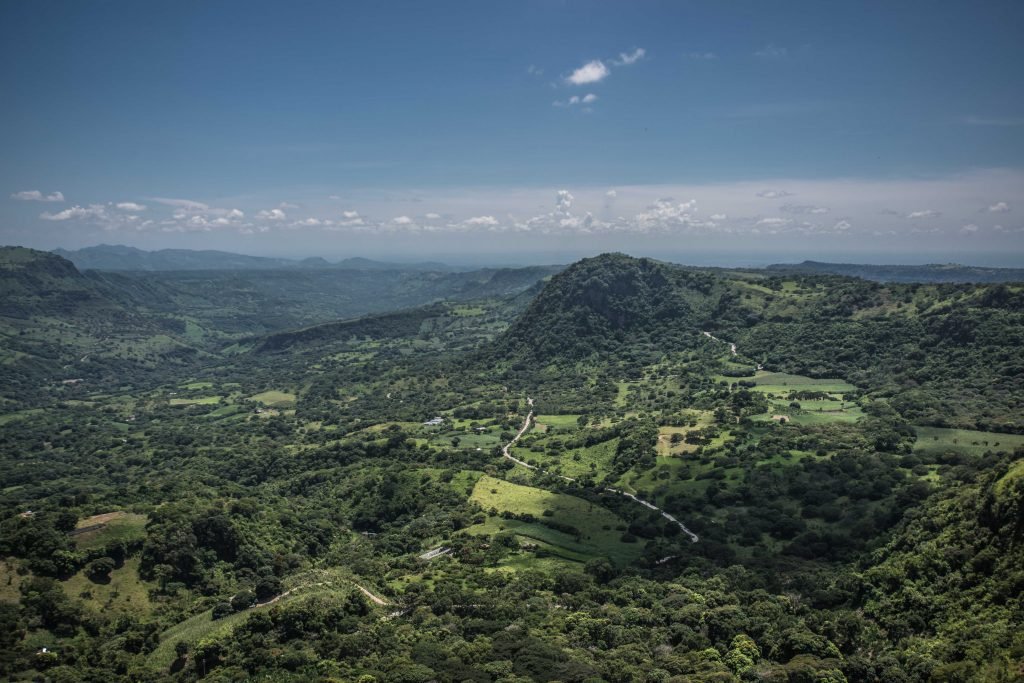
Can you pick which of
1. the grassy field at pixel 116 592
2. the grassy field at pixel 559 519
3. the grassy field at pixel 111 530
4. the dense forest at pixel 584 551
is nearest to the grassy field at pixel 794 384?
the dense forest at pixel 584 551

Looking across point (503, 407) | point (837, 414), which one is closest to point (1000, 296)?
point (837, 414)

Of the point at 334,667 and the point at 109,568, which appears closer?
the point at 334,667

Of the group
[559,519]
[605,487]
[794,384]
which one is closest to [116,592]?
[559,519]

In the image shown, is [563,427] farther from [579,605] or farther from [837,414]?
[579,605]

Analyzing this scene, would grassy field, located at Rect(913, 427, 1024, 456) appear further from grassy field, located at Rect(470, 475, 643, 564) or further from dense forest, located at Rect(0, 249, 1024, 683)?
grassy field, located at Rect(470, 475, 643, 564)

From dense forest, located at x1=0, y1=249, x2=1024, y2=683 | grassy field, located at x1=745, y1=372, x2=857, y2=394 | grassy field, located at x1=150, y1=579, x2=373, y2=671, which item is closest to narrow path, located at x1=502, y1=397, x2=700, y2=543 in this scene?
dense forest, located at x1=0, y1=249, x2=1024, y2=683

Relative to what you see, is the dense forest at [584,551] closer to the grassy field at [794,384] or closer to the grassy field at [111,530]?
the grassy field at [111,530]

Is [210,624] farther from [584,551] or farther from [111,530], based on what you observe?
[584,551]
